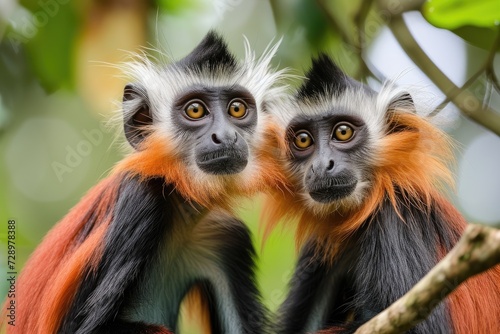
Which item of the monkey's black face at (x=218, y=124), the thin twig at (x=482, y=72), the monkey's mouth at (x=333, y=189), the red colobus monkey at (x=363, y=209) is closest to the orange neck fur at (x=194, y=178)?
the monkey's black face at (x=218, y=124)

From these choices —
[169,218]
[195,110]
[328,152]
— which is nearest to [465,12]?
[328,152]

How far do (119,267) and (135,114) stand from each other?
1311 mm

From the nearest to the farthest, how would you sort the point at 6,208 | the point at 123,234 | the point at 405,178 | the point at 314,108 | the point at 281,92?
the point at 123,234 → the point at 405,178 → the point at 314,108 → the point at 281,92 → the point at 6,208

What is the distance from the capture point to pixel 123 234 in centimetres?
469

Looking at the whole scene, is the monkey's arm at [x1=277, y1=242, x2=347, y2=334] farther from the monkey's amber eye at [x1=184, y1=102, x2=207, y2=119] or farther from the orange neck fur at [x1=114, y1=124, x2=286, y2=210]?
the monkey's amber eye at [x1=184, y1=102, x2=207, y2=119]

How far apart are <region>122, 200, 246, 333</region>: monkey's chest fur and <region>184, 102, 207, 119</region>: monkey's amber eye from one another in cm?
63

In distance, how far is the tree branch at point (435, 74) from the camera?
5328mm

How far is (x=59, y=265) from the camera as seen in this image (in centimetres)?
508

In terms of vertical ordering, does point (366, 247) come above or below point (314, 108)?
below

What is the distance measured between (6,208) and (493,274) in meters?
4.13

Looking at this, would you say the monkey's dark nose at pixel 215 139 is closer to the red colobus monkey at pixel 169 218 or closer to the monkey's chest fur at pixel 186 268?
the red colobus monkey at pixel 169 218

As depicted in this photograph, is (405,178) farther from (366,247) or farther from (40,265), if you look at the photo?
(40,265)

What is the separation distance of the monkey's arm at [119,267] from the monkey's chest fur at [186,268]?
0.23 meters

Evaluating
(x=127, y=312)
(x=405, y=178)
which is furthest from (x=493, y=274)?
(x=127, y=312)
